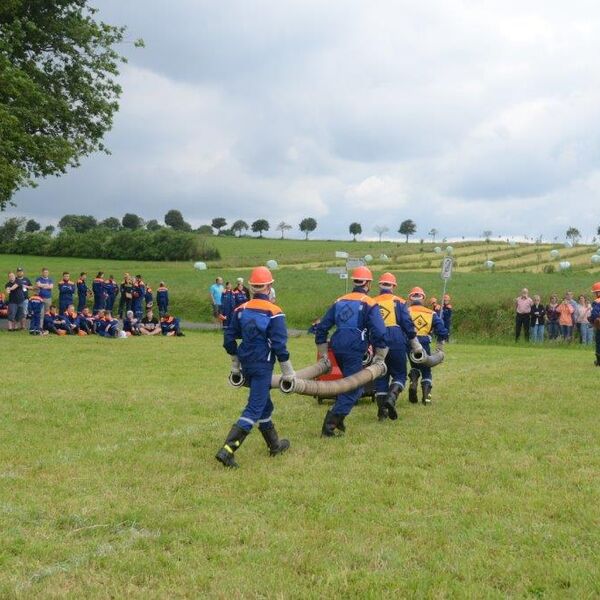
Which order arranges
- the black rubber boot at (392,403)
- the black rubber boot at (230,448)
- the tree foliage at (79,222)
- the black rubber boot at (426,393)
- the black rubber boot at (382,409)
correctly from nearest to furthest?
the black rubber boot at (230,448), the black rubber boot at (392,403), the black rubber boot at (382,409), the black rubber boot at (426,393), the tree foliage at (79,222)

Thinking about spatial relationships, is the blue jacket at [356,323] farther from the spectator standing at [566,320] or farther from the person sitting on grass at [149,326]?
the spectator standing at [566,320]

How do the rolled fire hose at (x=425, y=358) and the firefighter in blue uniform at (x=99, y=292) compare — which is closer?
the rolled fire hose at (x=425, y=358)

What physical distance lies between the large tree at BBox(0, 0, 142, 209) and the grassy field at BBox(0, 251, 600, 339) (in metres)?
13.3

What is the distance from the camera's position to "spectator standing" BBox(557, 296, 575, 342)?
27.4 m

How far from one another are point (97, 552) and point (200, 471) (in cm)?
242

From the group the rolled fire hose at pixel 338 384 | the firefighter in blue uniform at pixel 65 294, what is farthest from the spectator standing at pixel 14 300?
the rolled fire hose at pixel 338 384

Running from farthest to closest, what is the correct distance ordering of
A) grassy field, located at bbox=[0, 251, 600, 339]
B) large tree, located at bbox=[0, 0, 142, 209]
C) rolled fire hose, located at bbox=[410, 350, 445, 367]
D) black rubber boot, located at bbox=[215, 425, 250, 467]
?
grassy field, located at bbox=[0, 251, 600, 339] < large tree, located at bbox=[0, 0, 142, 209] < rolled fire hose, located at bbox=[410, 350, 445, 367] < black rubber boot, located at bbox=[215, 425, 250, 467]

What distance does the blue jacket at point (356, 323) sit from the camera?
388 inches

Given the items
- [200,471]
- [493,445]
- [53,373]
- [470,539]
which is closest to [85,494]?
[200,471]

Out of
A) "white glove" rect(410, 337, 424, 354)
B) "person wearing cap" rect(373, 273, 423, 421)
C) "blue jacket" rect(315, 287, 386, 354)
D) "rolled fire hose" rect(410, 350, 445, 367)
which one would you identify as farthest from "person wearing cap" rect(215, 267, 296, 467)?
"rolled fire hose" rect(410, 350, 445, 367)

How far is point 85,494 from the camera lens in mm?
6676

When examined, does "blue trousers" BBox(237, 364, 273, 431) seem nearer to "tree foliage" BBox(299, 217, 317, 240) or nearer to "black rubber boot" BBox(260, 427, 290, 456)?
"black rubber boot" BBox(260, 427, 290, 456)

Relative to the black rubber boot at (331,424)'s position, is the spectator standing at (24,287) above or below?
above

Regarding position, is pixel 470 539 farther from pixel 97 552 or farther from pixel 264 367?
pixel 264 367
